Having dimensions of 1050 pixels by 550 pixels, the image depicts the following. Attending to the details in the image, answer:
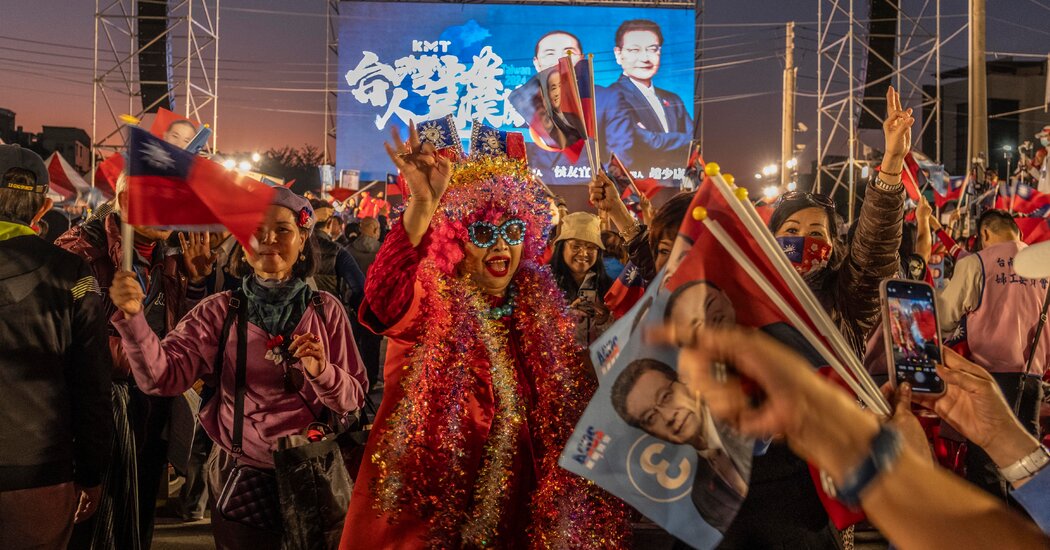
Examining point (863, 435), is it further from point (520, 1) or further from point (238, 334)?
point (520, 1)

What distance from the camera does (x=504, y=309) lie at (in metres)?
3.72

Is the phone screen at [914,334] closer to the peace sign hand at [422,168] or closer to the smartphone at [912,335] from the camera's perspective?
the smartphone at [912,335]

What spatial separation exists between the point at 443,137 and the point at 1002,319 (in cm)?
394

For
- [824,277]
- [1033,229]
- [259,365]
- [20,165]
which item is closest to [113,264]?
[20,165]

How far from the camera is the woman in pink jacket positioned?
350cm

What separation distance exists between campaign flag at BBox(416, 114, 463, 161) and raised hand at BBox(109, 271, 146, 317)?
133cm

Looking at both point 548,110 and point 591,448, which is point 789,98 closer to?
point 548,110

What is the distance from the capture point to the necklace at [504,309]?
12.1ft

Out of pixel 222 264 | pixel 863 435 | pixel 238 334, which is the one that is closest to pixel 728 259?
pixel 863 435

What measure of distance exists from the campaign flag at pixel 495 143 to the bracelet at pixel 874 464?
2951 millimetres

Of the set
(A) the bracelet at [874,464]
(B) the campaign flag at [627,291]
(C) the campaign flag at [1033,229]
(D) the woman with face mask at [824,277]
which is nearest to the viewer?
(A) the bracelet at [874,464]

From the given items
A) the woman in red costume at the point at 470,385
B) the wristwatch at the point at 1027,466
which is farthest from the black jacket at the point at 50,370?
the wristwatch at the point at 1027,466

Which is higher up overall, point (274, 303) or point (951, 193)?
point (951, 193)

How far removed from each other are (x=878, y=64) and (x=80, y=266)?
2611 centimetres
